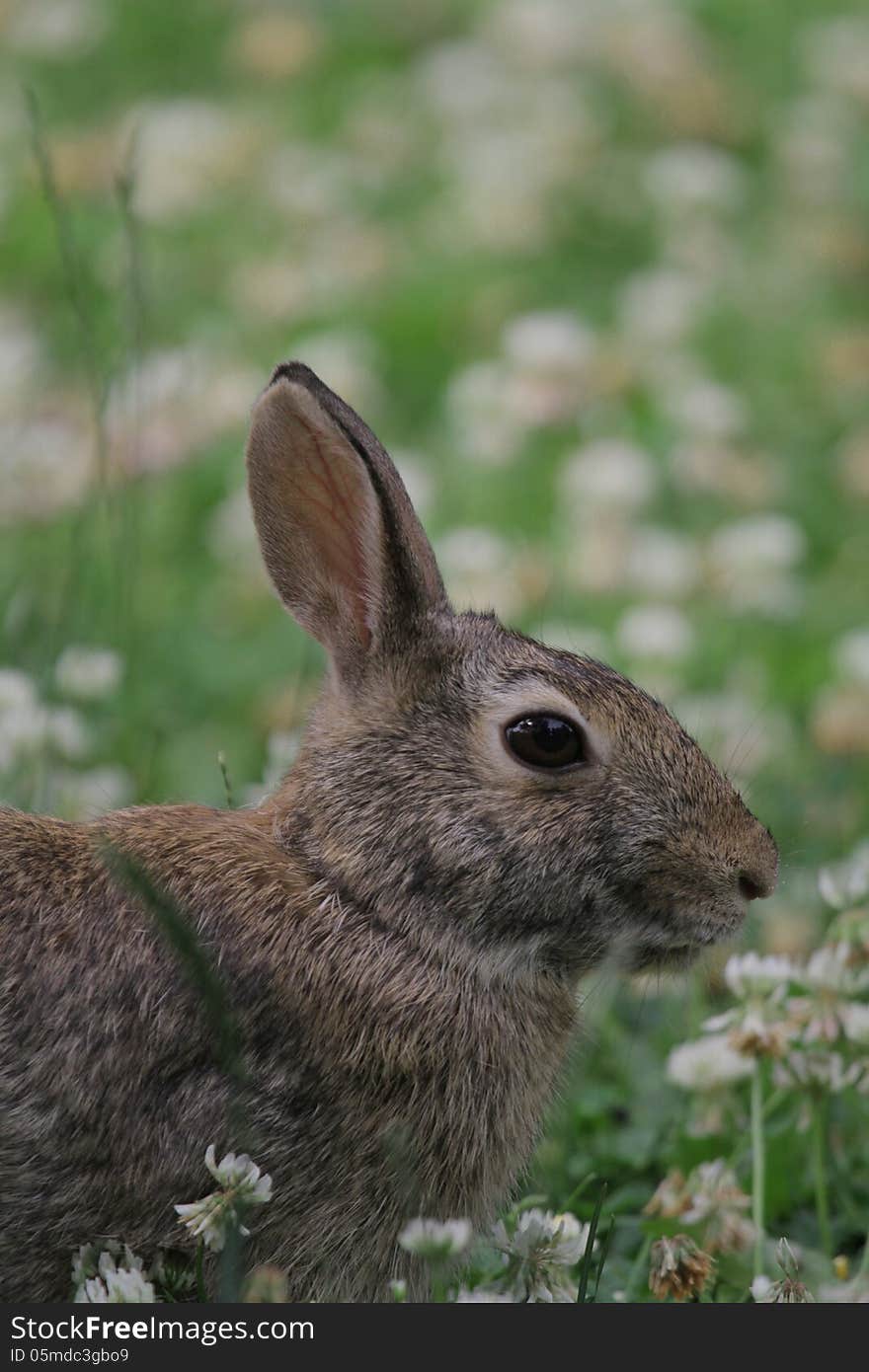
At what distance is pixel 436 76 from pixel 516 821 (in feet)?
23.3

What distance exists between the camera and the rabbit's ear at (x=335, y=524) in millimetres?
3695

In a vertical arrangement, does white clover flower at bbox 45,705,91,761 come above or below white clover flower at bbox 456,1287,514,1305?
above

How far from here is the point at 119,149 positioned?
891 centimetres

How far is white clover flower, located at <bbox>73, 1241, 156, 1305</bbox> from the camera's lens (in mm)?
3020

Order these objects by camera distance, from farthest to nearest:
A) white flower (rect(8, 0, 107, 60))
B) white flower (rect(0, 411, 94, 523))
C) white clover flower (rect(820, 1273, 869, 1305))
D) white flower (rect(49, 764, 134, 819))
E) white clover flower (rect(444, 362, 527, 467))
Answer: white flower (rect(8, 0, 107, 60)), white clover flower (rect(444, 362, 527, 467)), white flower (rect(0, 411, 94, 523)), white flower (rect(49, 764, 134, 819)), white clover flower (rect(820, 1273, 869, 1305))

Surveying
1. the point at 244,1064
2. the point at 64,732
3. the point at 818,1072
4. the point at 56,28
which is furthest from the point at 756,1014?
the point at 56,28

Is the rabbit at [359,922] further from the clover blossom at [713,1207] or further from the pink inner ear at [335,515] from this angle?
the clover blossom at [713,1207]

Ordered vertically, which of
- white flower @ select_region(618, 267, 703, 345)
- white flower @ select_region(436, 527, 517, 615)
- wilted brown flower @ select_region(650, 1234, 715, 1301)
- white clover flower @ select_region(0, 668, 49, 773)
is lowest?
wilted brown flower @ select_region(650, 1234, 715, 1301)

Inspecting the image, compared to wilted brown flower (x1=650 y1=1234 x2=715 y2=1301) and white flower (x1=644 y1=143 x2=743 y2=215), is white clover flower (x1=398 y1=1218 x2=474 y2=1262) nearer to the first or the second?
wilted brown flower (x1=650 y1=1234 x2=715 y2=1301)

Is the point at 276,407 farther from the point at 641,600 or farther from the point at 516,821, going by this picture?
the point at 641,600

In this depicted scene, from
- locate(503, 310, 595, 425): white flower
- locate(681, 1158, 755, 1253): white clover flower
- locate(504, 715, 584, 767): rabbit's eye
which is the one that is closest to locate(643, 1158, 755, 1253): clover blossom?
locate(681, 1158, 755, 1253): white clover flower

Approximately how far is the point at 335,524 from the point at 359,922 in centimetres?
78

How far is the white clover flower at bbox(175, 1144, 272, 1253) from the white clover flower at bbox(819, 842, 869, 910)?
4.37 ft

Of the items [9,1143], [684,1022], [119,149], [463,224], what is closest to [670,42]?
[463,224]
